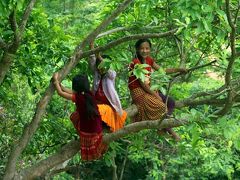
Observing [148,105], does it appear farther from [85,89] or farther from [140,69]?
[140,69]

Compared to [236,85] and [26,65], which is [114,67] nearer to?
[236,85]

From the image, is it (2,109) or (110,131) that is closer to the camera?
(110,131)

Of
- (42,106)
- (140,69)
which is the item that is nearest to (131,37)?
(140,69)

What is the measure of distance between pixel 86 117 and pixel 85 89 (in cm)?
30

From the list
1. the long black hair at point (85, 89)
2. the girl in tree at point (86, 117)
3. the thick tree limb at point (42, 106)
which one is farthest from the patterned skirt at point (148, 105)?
the thick tree limb at point (42, 106)

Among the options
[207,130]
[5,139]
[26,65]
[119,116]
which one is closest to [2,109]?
[5,139]

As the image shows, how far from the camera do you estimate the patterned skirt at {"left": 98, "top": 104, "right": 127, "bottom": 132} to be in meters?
4.40

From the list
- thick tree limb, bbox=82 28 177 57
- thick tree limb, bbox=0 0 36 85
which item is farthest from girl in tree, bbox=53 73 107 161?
thick tree limb, bbox=0 0 36 85

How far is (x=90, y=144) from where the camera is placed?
4.32 m

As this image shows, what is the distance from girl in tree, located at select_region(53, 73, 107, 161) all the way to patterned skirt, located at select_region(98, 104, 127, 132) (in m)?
0.07

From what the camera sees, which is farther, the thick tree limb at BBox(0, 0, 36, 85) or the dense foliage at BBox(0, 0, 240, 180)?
the thick tree limb at BBox(0, 0, 36, 85)

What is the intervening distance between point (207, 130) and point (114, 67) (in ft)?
2.57

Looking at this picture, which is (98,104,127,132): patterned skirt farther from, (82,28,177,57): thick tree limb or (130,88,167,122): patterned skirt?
(82,28,177,57): thick tree limb

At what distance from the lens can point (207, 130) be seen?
10.5ft
